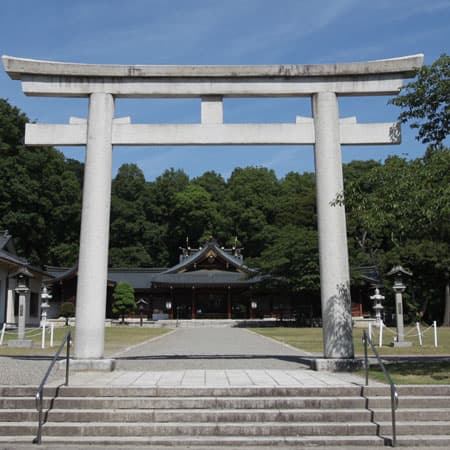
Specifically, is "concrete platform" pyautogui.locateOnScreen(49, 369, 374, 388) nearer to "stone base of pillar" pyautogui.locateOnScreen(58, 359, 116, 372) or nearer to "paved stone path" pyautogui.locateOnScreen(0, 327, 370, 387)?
"paved stone path" pyautogui.locateOnScreen(0, 327, 370, 387)

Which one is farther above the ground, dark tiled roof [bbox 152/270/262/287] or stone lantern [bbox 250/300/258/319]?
dark tiled roof [bbox 152/270/262/287]

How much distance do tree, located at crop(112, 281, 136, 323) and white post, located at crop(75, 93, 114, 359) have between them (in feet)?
98.1

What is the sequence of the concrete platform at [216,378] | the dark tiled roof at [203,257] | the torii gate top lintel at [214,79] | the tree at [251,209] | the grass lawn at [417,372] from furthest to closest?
1. the tree at [251,209]
2. the dark tiled roof at [203,257]
3. the torii gate top lintel at [214,79]
4. the grass lawn at [417,372]
5. the concrete platform at [216,378]

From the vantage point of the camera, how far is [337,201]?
1025 centimetres

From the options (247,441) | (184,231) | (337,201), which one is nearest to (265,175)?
(184,231)

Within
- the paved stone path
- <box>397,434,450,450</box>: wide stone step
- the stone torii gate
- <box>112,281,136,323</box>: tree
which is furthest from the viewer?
<box>112,281,136,323</box>: tree

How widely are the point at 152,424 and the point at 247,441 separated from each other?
1309 mm

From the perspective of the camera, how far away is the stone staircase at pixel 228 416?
6512mm

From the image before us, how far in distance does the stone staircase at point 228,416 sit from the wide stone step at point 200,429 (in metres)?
0.01

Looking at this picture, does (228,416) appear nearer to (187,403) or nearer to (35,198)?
(187,403)

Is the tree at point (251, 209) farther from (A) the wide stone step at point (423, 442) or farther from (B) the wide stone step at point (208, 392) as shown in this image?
(A) the wide stone step at point (423, 442)

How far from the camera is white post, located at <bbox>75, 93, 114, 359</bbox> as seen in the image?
10398 millimetres

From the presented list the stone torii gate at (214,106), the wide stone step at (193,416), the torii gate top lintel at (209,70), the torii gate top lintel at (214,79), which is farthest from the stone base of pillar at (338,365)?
the torii gate top lintel at (209,70)

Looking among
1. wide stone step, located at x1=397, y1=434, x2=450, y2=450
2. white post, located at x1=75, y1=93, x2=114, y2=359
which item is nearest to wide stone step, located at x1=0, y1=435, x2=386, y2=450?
wide stone step, located at x1=397, y1=434, x2=450, y2=450
